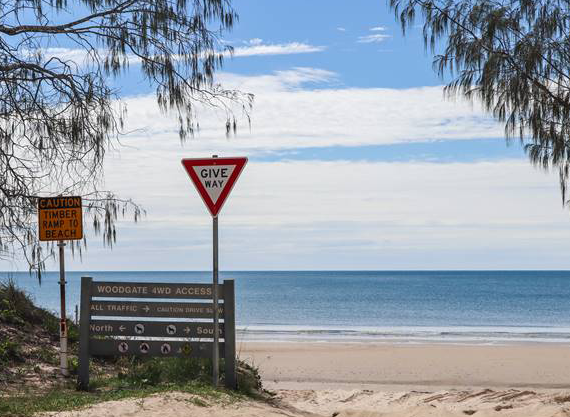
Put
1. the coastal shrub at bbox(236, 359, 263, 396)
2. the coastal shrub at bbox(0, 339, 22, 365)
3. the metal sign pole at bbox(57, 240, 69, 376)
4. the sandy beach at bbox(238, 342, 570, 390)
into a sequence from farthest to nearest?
1. the sandy beach at bbox(238, 342, 570, 390)
2. the coastal shrub at bbox(0, 339, 22, 365)
3. the coastal shrub at bbox(236, 359, 263, 396)
4. the metal sign pole at bbox(57, 240, 69, 376)

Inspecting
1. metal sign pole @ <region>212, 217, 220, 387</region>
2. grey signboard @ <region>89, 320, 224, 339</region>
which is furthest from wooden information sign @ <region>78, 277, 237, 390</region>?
→ metal sign pole @ <region>212, 217, 220, 387</region>

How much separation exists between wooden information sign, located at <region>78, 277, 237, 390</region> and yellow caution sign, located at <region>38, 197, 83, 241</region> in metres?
0.68

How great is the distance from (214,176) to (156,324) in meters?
1.99

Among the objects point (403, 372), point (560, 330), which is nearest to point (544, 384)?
point (403, 372)

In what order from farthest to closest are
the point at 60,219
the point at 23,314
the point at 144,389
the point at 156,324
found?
1. the point at 23,314
2. the point at 60,219
3. the point at 156,324
4. the point at 144,389

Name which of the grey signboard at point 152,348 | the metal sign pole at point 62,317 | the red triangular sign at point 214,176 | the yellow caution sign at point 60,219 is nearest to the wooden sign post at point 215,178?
the red triangular sign at point 214,176

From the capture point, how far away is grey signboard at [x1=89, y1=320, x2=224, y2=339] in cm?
952

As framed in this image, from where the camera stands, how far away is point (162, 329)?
31.3 ft

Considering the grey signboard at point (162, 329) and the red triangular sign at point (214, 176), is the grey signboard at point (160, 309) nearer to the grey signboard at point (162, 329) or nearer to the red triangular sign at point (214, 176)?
the grey signboard at point (162, 329)

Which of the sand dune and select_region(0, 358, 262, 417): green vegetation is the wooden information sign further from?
the sand dune

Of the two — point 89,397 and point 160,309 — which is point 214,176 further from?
point 89,397

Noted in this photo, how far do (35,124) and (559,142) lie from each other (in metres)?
7.03

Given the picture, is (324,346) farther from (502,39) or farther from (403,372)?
(502,39)

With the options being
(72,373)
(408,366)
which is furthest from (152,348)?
(408,366)
